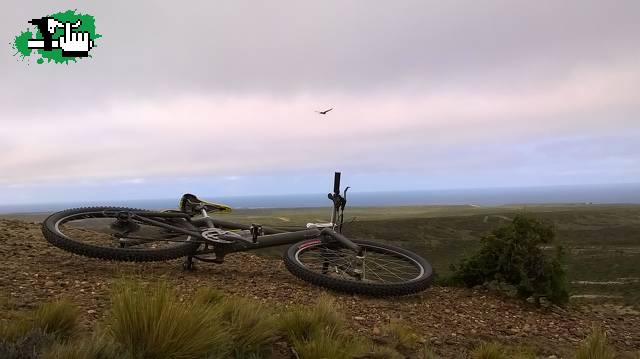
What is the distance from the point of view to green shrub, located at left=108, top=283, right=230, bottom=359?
12.9 ft

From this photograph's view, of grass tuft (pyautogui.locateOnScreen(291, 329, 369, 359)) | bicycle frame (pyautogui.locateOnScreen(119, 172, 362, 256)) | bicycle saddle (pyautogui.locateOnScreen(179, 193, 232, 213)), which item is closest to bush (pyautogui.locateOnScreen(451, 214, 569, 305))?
bicycle frame (pyautogui.locateOnScreen(119, 172, 362, 256))

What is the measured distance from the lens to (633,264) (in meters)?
30.8

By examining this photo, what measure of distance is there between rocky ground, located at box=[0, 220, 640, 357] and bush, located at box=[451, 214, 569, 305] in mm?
384

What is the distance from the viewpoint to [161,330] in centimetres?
398

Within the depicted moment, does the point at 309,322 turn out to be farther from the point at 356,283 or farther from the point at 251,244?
the point at 251,244

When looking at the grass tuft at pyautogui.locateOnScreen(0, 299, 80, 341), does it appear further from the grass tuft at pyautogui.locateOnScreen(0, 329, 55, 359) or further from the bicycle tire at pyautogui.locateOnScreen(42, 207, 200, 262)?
the bicycle tire at pyautogui.locateOnScreen(42, 207, 200, 262)

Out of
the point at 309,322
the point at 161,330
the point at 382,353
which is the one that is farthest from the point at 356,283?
the point at 161,330

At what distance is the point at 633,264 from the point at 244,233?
1238 inches

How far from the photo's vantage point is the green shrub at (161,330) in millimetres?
3930

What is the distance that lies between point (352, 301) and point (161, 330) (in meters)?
3.81

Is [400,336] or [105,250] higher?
[105,250]

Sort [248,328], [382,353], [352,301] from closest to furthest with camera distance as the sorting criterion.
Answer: [248,328] < [382,353] < [352,301]

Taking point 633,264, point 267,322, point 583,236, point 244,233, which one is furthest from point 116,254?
point 583,236

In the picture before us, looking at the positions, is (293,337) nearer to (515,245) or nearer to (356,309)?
(356,309)
